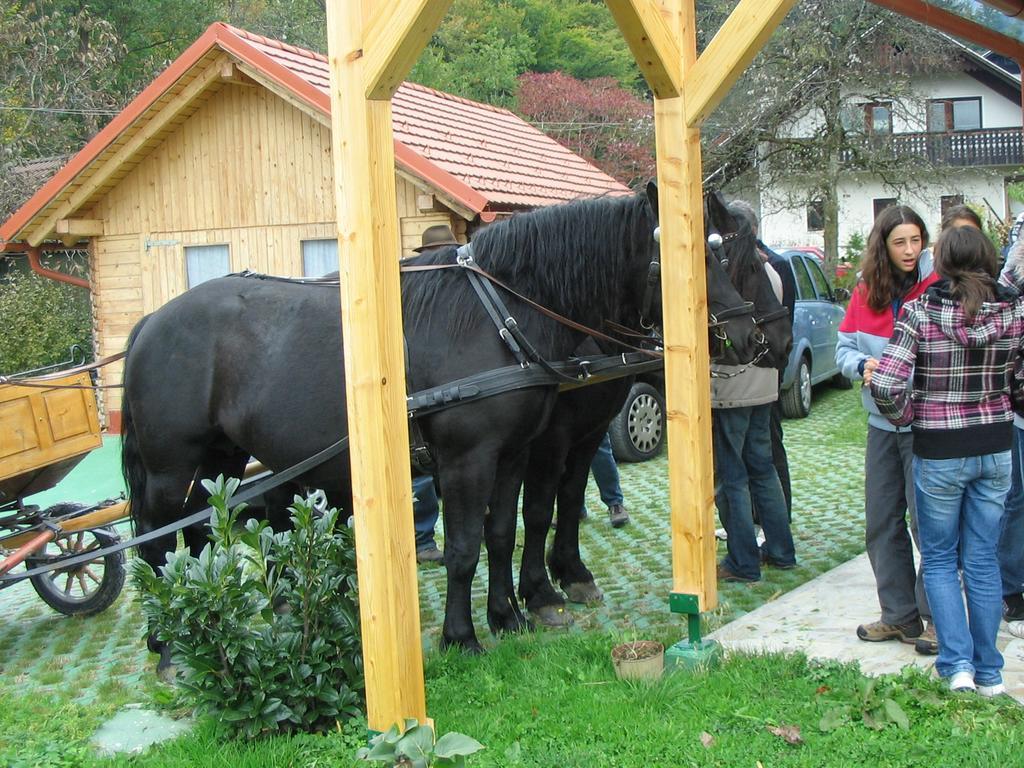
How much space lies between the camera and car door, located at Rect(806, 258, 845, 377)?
13.0m

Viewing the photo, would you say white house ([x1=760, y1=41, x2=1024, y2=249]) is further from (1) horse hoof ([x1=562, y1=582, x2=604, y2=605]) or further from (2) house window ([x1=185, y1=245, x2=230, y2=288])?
(1) horse hoof ([x1=562, y1=582, x2=604, y2=605])

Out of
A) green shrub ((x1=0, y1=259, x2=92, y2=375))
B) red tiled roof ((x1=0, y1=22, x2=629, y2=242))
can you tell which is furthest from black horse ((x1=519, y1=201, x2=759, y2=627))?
green shrub ((x1=0, y1=259, x2=92, y2=375))

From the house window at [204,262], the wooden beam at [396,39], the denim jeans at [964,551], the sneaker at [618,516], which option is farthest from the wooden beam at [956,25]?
the house window at [204,262]

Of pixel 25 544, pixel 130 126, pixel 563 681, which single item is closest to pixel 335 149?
pixel 563 681

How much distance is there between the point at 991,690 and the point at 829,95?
69.6 feet

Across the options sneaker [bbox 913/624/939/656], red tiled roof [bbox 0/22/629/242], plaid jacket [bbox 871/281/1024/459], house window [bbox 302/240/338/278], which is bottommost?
sneaker [bbox 913/624/939/656]

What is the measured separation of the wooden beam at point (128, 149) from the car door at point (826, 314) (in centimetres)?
771

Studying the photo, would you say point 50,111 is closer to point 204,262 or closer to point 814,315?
point 204,262

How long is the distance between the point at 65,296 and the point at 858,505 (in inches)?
630

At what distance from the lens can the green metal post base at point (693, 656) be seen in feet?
13.5

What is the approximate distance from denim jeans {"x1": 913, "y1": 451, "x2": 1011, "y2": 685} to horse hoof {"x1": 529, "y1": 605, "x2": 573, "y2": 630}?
6.29 ft

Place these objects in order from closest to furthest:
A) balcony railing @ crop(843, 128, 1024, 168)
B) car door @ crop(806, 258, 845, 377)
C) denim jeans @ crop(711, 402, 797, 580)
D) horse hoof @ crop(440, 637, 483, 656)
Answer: horse hoof @ crop(440, 637, 483, 656)
denim jeans @ crop(711, 402, 797, 580)
car door @ crop(806, 258, 845, 377)
balcony railing @ crop(843, 128, 1024, 168)

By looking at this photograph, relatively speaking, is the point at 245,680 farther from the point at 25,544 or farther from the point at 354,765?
the point at 25,544

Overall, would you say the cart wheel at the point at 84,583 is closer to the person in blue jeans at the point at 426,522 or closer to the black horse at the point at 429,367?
the black horse at the point at 429,367
